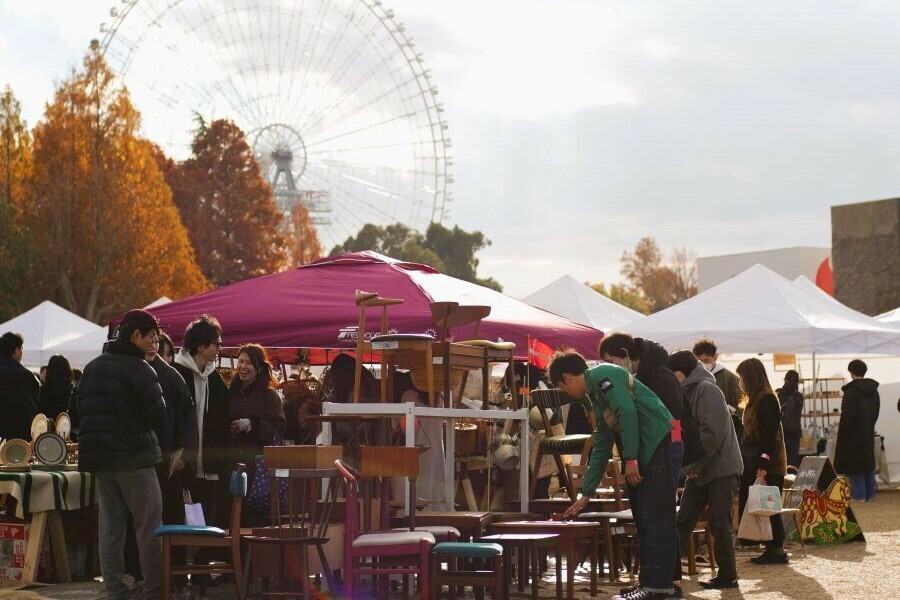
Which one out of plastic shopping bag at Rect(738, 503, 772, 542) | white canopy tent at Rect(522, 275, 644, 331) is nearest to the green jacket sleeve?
plastic shopping bag at Rect(738, 503, 772, 542)

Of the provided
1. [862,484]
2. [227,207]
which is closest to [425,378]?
[862,484]

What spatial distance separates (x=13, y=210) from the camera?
31.9m

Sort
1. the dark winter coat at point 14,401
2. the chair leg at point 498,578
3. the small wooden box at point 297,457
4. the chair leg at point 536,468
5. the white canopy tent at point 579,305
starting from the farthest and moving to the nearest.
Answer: the white canopy tent at point 579,305
the dark winter coat at point 14,401
the chair leg at point 536,468
the small wooden box at point 297,457
the chair leg at point 498,578

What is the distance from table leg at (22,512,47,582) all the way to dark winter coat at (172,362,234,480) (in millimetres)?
1340

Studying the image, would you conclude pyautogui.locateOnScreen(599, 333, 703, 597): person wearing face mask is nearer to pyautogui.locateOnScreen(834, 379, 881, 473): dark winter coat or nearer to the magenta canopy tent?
the magenta canopy tent

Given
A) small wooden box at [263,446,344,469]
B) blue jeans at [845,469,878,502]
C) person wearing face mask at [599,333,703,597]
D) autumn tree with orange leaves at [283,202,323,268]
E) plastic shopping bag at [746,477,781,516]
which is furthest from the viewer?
autumn tree with orange leaves at [283,202,323,268]

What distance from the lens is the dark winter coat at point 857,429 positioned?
15742 mm

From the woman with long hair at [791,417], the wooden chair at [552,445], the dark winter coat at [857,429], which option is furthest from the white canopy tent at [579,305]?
the wooden chair at [552,445]

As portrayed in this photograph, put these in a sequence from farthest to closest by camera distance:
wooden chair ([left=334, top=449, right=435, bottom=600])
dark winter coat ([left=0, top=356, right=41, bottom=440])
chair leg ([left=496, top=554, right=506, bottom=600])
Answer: dark winter coat ([left=0, top=356, right=41, bottom=440]) → wooden chair ([left=334, top=449, right=435, bottom=600]) → chair leg ([left=496, top=554, right=506, bottom=600])

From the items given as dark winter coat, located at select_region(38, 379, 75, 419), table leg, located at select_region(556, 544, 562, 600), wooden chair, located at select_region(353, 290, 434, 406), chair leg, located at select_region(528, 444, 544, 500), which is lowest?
table leg, located at select_region(556, 544, 562, 600)

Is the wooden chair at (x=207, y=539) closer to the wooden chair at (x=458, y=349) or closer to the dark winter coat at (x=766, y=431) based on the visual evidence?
the wooden chair at (x=458, y=349)

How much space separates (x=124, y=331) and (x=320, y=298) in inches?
144

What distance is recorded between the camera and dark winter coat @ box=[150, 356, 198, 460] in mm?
7594

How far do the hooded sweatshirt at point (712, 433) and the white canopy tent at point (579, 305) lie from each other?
10.2 meters
